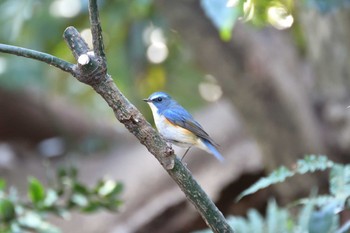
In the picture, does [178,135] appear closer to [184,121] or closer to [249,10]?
[184,121]

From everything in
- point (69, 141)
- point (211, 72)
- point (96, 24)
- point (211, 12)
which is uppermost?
point (69, 141)

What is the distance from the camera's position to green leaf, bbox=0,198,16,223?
2398 mm

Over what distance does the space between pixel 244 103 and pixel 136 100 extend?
1.29 metres

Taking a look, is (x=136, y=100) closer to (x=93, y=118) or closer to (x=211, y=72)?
(x=93, y=118)

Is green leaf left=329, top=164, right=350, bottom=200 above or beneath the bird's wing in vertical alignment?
beneath

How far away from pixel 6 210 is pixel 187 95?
266cm

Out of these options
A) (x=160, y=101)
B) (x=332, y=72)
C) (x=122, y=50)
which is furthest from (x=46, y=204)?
(x=122, y=50)

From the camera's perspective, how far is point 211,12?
1.87 m

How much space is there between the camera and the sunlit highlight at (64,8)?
175 inches

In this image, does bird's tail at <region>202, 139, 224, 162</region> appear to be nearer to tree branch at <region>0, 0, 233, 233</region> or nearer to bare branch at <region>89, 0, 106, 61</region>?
tree branch at <region>0, 0, 233, 233</region>

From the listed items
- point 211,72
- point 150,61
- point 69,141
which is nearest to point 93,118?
point 69,141

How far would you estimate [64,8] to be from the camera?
4.51 m

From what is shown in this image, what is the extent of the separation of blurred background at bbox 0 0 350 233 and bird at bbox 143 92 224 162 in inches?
11.3

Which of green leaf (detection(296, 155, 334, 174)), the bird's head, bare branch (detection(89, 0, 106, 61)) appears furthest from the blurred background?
bare branch (detection(89, 0, 106, 61))
